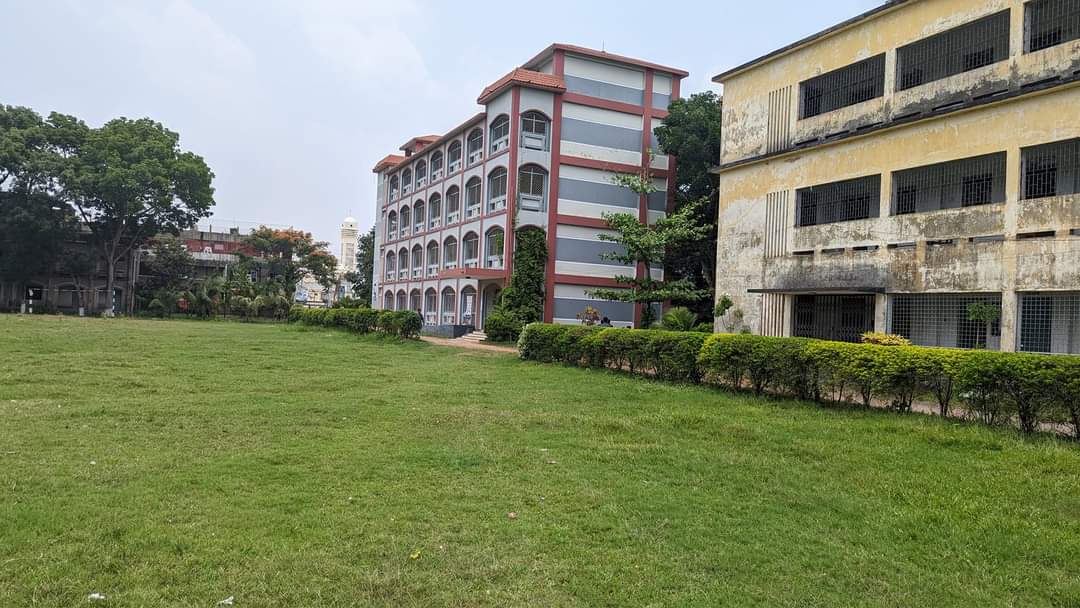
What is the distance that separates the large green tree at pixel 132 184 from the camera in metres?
41.6

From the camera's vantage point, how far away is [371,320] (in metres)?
27.9

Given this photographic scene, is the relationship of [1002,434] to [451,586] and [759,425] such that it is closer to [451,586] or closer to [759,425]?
[759,425]

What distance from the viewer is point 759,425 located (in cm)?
829

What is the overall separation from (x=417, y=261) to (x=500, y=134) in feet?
40.7

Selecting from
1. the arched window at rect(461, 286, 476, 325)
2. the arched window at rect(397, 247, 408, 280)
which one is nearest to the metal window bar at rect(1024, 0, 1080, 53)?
the arched window at rect(461, 286, 476, 325)

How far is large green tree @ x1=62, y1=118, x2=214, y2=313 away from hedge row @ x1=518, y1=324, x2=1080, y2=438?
38787 millimetres

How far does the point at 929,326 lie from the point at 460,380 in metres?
10.7

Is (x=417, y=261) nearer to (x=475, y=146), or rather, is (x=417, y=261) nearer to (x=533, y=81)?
(x=475, y=146)

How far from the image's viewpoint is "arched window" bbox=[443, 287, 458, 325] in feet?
119

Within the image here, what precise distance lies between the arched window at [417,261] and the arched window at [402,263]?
1460 mm

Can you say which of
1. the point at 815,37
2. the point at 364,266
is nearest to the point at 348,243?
the point at 364,266

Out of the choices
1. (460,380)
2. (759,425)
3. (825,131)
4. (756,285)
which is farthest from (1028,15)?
(460,380)

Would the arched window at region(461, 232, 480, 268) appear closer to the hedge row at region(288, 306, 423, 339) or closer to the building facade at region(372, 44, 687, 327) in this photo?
the building facade at region(372, 44, 687, 327)

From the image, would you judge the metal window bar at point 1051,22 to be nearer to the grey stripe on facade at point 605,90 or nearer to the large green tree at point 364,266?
the grey stripe on facade at point 605,90
